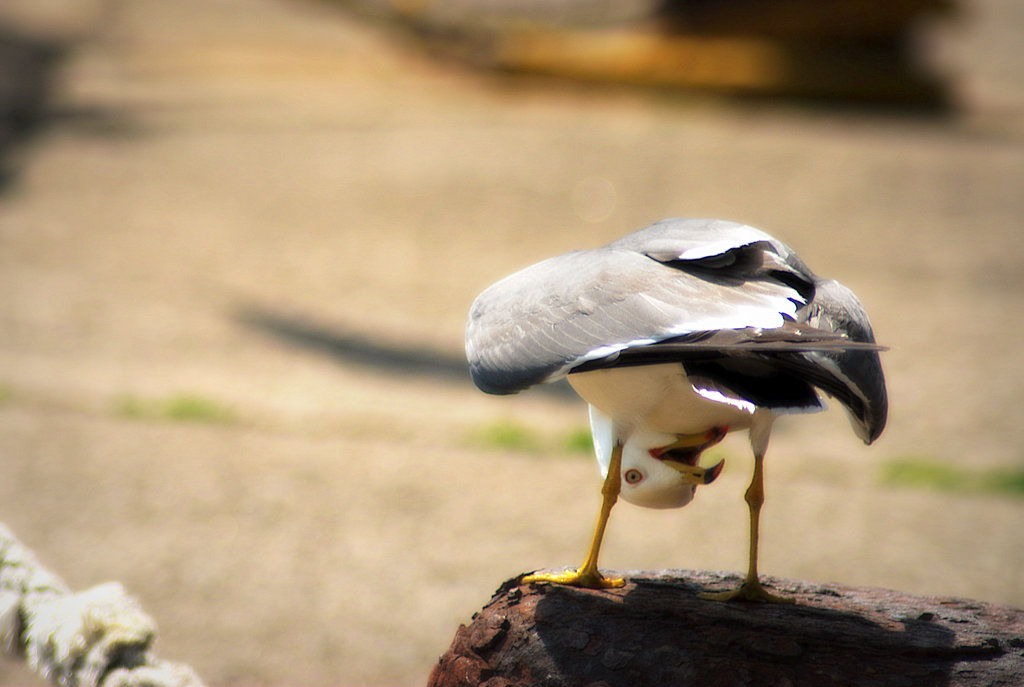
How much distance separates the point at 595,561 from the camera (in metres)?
1.69

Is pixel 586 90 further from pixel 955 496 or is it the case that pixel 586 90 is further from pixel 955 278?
pixel 955 496

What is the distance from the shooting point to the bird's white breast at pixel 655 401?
144 centimetres

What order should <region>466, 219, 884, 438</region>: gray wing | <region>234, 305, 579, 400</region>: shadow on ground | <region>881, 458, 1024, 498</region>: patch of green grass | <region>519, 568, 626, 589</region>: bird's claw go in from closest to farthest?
<region>466, 219, 884, 438</region>: gray wing, <region>519, 568, 626, 589</region>: bird's claw, <region>881, 458, 1024, 498</region>: patch of green grass, <region>234, 305, 579, 400</region>: shadow on ground

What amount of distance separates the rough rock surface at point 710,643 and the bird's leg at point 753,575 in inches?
0.6

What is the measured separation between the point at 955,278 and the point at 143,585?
4.41 meters

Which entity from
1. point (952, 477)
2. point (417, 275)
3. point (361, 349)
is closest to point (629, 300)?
point (952, 477)

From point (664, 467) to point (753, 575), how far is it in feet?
0.87

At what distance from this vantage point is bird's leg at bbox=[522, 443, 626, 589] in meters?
1.60

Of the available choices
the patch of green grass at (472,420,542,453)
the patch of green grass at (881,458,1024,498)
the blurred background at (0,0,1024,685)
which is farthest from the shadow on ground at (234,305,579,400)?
the patch of green grass at (881,458,1024,498)

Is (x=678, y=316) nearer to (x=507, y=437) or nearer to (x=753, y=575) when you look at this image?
(x=753, y=575)

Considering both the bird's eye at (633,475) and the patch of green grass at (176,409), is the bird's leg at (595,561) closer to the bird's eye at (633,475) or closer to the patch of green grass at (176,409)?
the bird's eye at (633,475)

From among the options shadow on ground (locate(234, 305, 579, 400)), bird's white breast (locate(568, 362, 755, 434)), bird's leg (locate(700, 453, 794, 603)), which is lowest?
bird's leg (locate(700, 453, 794, 603))

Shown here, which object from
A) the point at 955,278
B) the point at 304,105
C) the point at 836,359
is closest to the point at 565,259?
the point at 836,359

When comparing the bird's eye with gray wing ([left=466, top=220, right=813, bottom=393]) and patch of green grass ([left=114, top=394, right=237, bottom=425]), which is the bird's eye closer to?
gray wing ([left=466, top=220, right=813, bottom=393])
